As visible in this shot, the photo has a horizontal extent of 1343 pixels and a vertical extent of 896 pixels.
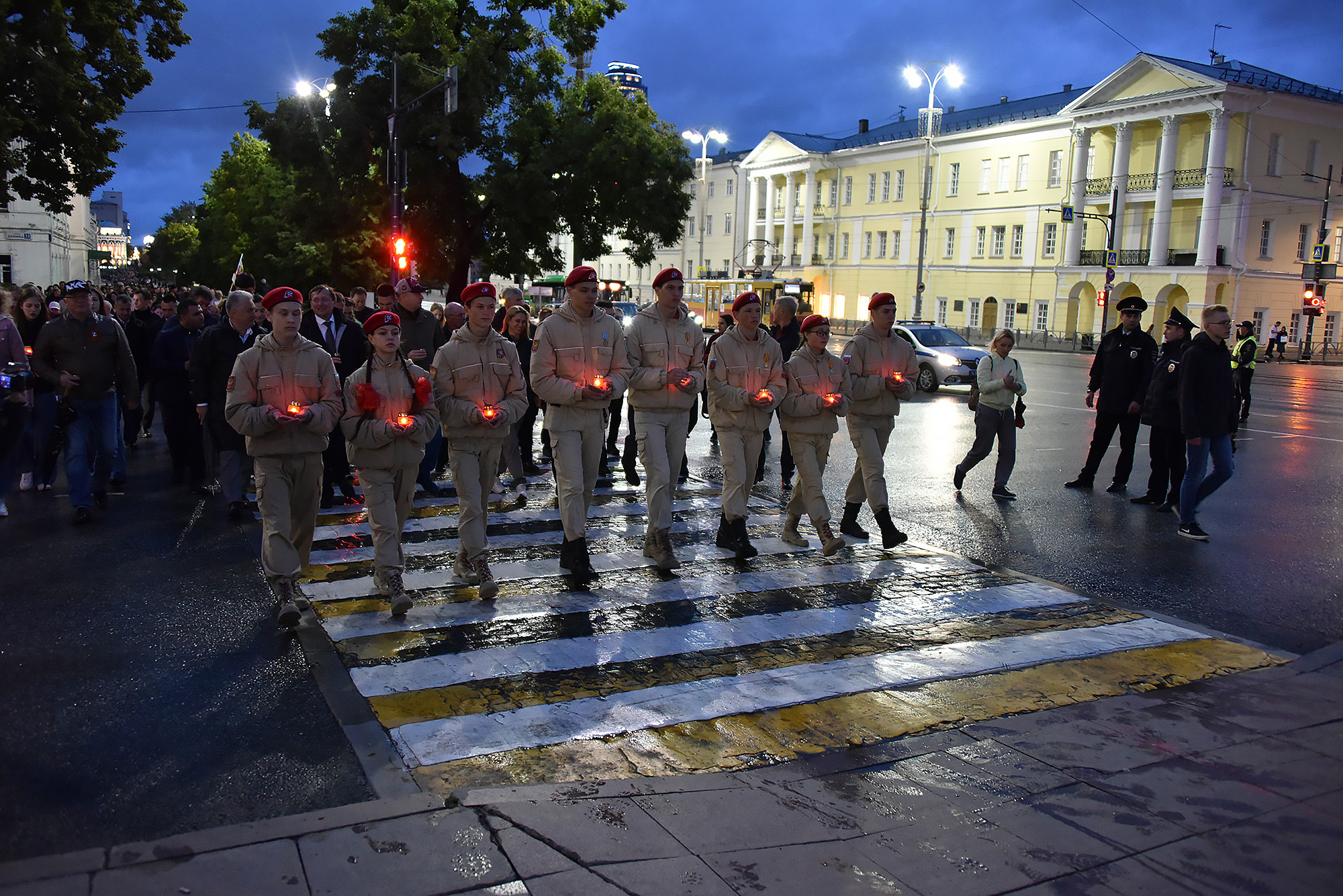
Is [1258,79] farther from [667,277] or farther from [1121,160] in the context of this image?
[667,277]

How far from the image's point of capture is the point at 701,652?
18.4 feet

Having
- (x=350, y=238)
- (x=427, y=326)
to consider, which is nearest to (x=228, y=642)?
(x=427, y=326)

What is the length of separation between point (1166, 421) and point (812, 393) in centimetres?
446

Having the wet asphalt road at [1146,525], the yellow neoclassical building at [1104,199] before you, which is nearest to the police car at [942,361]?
the wet asphalt road at [1146,525]

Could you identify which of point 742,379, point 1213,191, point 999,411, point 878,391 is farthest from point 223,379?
point 1213,191

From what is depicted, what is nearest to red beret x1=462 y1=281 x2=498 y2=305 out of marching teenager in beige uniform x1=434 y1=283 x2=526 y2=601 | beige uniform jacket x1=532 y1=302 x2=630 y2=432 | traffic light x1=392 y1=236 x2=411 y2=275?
marching teenager in beige uniform x1=434 y1=283 x2=526 y2=601

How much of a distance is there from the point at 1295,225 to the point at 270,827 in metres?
59.5

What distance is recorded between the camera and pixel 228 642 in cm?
564

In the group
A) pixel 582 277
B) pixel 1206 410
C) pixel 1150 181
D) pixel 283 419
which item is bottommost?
pixel 283 419

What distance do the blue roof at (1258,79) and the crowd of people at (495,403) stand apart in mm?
46497

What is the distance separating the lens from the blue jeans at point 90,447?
8631 millimetres

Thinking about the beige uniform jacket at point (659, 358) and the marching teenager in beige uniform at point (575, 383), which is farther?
the beige uniform jacket at point (659, 358)

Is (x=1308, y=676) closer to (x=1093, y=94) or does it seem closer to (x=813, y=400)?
(x=813, y=400)

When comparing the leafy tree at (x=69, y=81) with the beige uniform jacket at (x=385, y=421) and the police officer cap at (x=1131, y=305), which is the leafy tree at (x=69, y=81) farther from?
the police officer cap at (x=1131, y=305)
